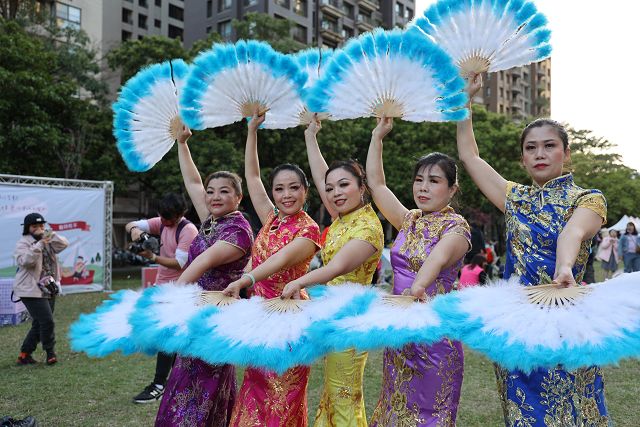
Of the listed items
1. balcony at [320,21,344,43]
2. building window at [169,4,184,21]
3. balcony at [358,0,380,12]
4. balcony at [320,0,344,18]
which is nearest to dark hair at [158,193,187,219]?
balcony at [320,21,344,43]

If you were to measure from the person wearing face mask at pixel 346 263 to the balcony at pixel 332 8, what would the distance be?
36048 millimetres

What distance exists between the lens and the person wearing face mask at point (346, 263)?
107 inches

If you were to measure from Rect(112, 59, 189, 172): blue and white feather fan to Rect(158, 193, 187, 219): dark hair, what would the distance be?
1.78ft

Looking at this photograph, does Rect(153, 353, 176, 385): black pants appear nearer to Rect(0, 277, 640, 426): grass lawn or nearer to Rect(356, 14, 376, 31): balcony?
Rect(0, 277, 640, 426): grass lawn

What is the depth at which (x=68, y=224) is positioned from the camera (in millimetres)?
11977

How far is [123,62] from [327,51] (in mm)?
16073

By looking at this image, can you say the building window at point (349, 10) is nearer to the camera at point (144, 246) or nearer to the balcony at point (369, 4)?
the balcony at point (369, 4)

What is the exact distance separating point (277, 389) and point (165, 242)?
87.8 inches

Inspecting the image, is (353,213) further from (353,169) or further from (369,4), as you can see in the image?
(369,4)

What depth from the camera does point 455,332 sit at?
2.12 m

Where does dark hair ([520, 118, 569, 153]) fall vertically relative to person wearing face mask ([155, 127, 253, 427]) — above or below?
above

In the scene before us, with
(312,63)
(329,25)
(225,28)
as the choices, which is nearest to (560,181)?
(312,63)

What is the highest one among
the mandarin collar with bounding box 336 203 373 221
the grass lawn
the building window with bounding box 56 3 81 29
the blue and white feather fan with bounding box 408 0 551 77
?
the building window with bounding box 56 3 81 29

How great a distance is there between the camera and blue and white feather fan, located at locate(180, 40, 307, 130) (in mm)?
3154
